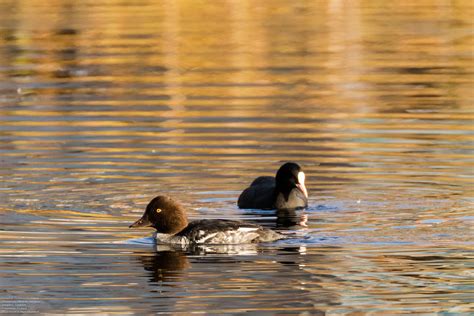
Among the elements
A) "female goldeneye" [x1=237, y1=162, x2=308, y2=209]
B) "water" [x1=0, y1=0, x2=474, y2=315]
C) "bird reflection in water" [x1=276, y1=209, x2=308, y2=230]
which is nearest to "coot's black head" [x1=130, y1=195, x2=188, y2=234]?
"water" [x1=0, y1=0, x2=474, y2=315]

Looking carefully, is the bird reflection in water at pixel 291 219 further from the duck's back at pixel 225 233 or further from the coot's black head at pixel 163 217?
the coot's black head at pixel 163 217

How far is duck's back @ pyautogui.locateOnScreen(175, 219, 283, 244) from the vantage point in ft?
47.3

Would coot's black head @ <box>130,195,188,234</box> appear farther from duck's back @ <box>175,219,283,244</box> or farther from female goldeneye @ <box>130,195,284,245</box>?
duck's back @ <box>175,219,283,244</box>

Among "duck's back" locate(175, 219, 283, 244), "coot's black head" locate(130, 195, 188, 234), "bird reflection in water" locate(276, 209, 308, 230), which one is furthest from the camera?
"bird reflection in water" locate(276, 209, 308, 230)

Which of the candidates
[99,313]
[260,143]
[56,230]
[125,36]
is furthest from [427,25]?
[99,313]

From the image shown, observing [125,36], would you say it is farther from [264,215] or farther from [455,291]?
[455,291]

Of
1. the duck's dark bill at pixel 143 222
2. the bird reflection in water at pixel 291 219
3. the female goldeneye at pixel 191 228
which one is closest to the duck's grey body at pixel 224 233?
the female goldeneye at pixel 191 228

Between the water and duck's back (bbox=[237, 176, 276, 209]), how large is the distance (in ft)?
0.51

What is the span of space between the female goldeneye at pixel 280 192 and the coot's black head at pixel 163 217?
1.83 meters

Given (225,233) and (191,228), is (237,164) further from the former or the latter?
(225,233)

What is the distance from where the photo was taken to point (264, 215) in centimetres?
1695

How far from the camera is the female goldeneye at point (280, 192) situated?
16703mm

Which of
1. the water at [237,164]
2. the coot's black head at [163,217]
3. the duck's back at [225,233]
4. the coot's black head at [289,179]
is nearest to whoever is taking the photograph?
the water at [237,164]

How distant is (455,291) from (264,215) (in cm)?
496
